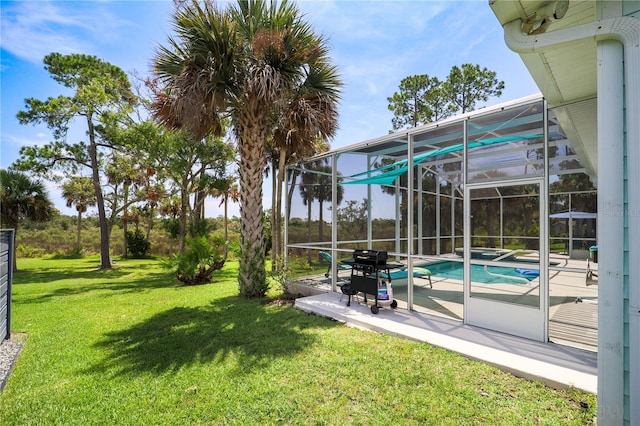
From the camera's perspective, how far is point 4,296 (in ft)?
15.3

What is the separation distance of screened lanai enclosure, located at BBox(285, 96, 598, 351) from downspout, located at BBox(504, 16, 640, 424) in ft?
5.30

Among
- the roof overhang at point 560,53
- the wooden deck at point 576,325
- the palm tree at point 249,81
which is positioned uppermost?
the palm tree at point 249,81

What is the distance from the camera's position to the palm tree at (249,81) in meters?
5.80

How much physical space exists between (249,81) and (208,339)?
4.82 metres

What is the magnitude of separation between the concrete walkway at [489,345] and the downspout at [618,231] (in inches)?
48.4

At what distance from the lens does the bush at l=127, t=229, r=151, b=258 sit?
2084cm

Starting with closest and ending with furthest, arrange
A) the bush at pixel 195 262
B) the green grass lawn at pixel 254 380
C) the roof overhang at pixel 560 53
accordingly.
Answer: the roof overhang at pixel 560 53 < the green grass lawn at pixel 254 380 < the bush at pixel 195 262

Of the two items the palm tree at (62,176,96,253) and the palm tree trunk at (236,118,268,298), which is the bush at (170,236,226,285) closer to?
the palm tree trunk at (236,118,268,298)

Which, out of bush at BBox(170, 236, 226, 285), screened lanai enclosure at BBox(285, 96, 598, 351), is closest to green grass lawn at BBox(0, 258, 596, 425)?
screened lanai enclosure at BBox(285, 96, 598, 351)

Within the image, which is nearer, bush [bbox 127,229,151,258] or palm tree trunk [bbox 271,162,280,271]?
palm tree trunk [bbox 271,162,280,271]

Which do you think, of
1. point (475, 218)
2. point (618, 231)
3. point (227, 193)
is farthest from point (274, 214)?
point (618, 231)

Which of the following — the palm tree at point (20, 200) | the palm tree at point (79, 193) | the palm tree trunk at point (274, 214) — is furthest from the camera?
the palm tree at point (79, 193)

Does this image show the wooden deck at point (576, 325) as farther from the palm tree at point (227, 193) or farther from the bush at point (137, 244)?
the bush at point (137, 244)

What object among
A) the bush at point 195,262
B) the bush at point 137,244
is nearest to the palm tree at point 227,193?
the bush at point 195,262
